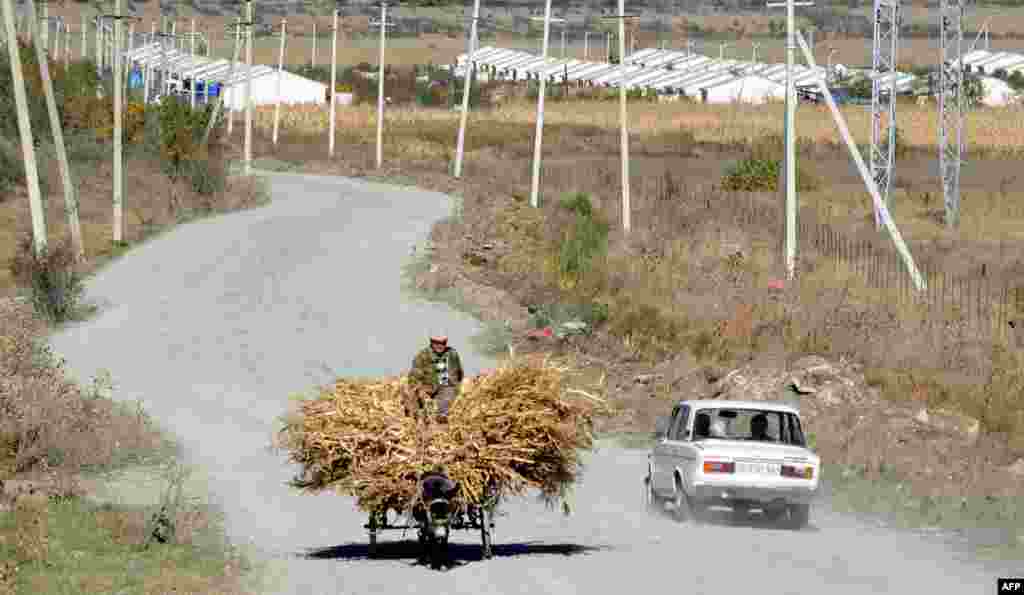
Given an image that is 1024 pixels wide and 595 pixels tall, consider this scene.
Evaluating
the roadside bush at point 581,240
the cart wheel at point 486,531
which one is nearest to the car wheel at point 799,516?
the cart wheel at point 486,531

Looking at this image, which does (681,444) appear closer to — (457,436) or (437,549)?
(437,549)

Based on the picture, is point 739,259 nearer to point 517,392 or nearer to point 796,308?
point 796,308

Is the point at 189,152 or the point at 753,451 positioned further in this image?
the point at 189,152

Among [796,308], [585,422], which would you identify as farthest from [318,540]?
[796,308]

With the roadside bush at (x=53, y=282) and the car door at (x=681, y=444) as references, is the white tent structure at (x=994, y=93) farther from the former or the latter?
the car door at (x=681, y=444)

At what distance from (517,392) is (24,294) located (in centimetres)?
2627

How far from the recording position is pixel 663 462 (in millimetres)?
22031

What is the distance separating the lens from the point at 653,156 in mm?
97562

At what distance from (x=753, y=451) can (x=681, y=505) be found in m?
1.16

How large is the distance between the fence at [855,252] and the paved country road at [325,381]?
24.3 feet

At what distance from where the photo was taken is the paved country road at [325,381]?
17578mm

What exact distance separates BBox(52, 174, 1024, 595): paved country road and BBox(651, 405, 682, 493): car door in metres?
0.43

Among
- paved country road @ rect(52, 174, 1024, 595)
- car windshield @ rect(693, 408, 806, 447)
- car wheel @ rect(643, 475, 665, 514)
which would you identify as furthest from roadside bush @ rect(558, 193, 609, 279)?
car windshield @ rect(693, 408, 806, 447)

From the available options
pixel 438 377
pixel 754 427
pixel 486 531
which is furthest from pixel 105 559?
pixel 754 427
